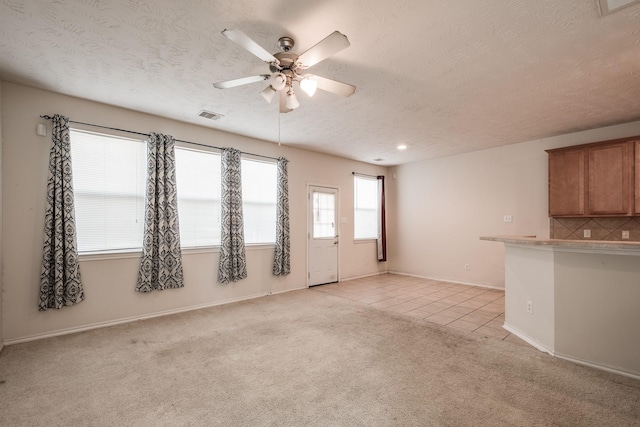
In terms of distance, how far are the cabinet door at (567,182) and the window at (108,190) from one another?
618 centimetres

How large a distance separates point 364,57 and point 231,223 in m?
3.16

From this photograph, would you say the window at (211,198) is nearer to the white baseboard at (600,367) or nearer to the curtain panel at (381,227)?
the curtain panel at (381,227)

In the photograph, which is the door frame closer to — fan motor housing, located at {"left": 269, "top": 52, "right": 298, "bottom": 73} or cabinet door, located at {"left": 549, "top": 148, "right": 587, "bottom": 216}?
fan motor housing, located at {"left": 269, "top": 52, "right": 298, "bottom": 73}

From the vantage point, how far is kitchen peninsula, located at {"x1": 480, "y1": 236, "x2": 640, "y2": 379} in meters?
2.43

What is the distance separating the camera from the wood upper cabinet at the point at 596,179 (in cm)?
395

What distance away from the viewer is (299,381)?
2414 mm

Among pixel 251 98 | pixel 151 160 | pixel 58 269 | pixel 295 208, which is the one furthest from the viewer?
pixel 295 208

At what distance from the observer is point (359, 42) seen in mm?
2393

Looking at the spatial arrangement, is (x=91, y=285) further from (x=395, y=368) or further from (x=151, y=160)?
(x=395, y=368)

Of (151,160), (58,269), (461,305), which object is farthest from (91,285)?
(461,305)

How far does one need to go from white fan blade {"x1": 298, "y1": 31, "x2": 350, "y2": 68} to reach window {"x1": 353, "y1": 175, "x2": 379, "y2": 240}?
482cm

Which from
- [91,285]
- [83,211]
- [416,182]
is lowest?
[91,285]

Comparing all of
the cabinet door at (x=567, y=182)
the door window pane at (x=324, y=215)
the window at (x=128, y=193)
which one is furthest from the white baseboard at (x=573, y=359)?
the window at (x=128, y=193)

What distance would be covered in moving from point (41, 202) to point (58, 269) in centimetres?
79
